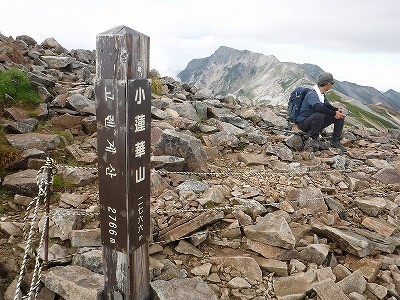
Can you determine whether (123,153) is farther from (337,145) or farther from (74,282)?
A: (337,145)

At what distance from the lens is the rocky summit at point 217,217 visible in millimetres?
4656

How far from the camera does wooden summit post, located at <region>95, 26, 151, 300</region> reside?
330 centimetres

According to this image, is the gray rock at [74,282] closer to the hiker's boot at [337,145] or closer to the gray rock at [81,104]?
the gray rock at [81,104]

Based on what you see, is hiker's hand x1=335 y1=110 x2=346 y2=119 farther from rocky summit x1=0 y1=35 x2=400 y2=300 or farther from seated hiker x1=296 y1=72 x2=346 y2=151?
rocky summit x1=0 y1=35 x2=400 y2=300

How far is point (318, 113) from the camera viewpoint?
11.0 m

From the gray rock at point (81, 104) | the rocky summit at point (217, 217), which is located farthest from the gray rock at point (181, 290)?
the gray rock at point (81, 104)

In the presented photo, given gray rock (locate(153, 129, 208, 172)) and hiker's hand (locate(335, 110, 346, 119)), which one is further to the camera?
hiker's hand (locate(335, 110, 346, 119))

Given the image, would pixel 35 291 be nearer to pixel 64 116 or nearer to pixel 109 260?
pixel 109 260

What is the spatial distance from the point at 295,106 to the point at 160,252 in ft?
26.9

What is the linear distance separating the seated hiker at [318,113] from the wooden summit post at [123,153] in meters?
8.56

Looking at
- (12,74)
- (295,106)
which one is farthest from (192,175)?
(12,74)

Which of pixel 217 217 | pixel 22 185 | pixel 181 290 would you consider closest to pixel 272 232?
pixel 217 217

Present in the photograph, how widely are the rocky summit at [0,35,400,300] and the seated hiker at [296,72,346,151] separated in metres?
0.98


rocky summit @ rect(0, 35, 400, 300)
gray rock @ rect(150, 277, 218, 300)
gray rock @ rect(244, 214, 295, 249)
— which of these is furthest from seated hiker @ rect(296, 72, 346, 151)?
gray rock @ rect(150, 277, 218, 300)
